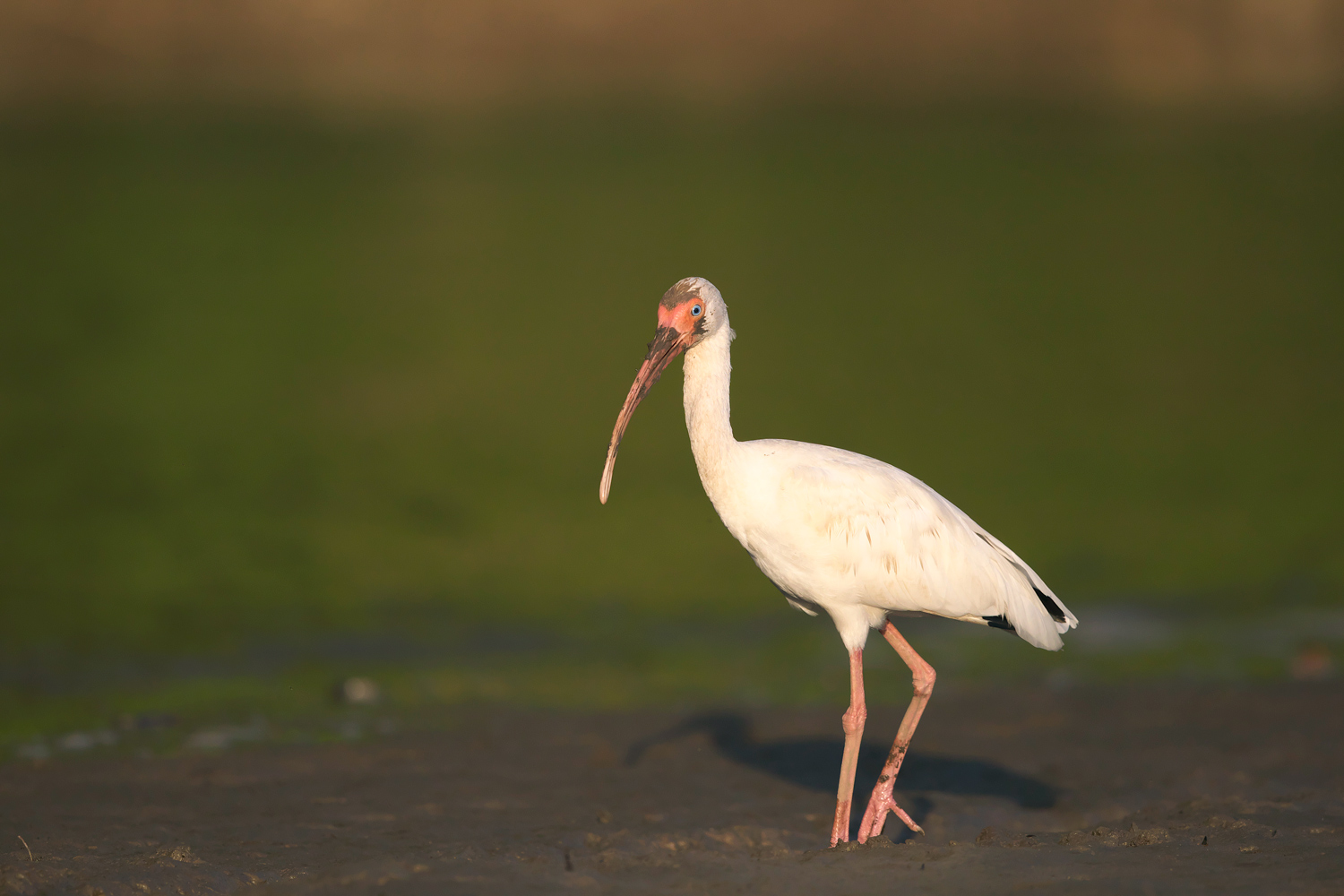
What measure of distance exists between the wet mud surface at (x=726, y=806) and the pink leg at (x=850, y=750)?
30 centimetres

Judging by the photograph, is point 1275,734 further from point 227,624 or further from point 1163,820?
point 227,624

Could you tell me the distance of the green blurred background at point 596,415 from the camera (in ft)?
42.1

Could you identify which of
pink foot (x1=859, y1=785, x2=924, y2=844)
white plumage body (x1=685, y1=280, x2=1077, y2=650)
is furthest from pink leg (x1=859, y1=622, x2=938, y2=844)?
white plumage body (x1=685, y1=280, x2=1077, y2=650)

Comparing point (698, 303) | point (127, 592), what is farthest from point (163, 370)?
point (698, 303)

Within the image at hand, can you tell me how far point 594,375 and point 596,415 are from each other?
10.0ft

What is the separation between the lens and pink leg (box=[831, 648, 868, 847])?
7.74 metres

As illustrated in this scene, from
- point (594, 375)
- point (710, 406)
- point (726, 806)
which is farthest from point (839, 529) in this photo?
point (594, 375)

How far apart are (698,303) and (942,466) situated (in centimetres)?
1152

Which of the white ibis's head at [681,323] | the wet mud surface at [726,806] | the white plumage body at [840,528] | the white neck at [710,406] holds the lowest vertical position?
→ the wet mud surface at [726,806]

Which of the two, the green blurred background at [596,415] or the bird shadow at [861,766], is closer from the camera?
the bird shadow at [861,766]

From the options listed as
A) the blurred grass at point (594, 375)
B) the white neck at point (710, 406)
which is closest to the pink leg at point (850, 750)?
the white neck at point (710, 406)

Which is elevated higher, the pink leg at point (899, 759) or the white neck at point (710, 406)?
the white neck at point (710, 406)

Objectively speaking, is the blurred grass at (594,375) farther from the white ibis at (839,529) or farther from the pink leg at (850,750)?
the white ibis at (839,529)

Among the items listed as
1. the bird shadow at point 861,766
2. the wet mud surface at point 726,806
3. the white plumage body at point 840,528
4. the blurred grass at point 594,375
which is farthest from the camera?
the blurred grass at point 594,375
